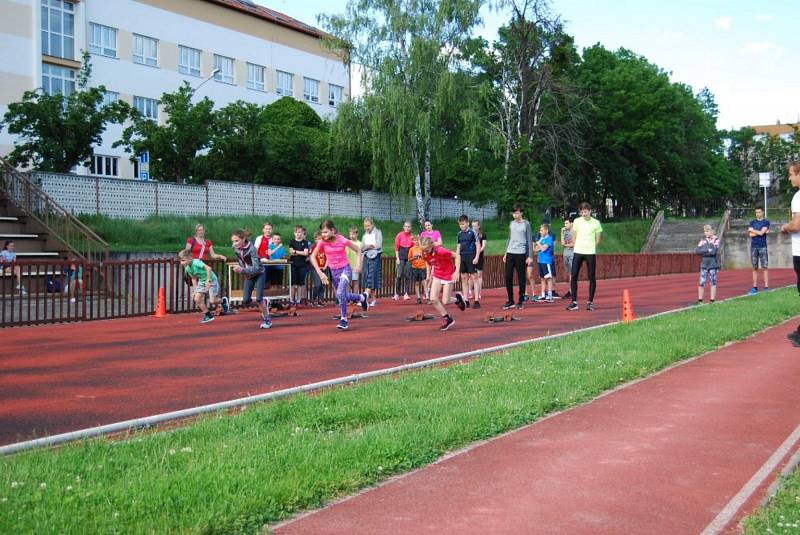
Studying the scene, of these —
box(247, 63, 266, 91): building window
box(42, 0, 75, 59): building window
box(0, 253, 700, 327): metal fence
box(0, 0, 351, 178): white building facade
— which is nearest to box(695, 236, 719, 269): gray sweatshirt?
box(0, 253, 700, 327): metal fence

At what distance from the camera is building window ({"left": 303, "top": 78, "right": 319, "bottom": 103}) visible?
64688mm

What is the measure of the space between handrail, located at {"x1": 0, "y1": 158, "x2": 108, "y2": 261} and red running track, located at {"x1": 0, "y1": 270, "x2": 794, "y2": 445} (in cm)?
714

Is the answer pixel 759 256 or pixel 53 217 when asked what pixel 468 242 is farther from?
pixel 53 217

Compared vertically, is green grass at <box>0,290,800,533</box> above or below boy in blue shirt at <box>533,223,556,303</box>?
below

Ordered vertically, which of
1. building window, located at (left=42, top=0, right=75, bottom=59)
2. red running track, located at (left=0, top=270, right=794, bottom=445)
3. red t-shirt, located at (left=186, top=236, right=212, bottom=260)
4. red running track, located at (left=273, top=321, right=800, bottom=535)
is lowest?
red running track, located at (left=0, top=270, right=794, bottom=445)

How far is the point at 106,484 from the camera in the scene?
4805mm

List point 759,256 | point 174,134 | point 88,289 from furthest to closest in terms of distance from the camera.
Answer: point 174,134, point 759,256, point 88,289

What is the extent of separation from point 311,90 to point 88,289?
165ft

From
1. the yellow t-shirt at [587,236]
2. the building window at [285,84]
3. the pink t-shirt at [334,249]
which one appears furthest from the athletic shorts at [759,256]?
the building window at [285,84]

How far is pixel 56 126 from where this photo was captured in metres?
34.0

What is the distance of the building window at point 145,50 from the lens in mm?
50750

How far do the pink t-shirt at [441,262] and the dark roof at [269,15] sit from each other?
1668 inches

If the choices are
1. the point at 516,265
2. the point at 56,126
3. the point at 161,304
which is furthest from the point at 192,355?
the point at 56,126

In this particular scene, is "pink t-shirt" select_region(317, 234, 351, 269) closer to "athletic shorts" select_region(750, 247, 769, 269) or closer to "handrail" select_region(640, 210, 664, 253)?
"athletic shorts" select_region(750, 247, 769, 269)
